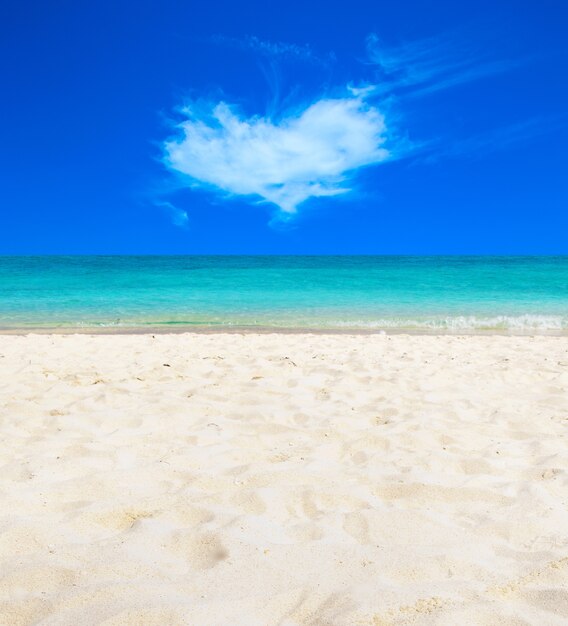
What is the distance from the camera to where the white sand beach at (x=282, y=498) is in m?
2.05

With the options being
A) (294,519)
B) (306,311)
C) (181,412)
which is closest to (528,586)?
(294,519)

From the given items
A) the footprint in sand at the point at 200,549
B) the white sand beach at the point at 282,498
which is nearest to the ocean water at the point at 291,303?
the white sand beach at the point at 282,498

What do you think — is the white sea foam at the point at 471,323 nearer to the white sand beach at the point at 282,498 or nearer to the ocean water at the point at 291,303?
the ocean water at the point at 291,303

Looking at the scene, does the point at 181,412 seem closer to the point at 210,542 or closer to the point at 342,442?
the point at 342,442

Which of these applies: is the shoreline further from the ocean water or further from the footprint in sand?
the footprint in sand

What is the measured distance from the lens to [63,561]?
228 centimetres

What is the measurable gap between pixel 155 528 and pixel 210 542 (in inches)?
13.0

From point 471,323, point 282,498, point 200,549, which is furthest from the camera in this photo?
point 471,323

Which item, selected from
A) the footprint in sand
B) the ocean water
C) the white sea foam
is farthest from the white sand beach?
the ocean water

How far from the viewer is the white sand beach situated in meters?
2.05

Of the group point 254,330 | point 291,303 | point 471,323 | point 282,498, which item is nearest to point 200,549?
point 282,498

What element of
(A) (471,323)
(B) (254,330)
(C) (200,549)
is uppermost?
(A) (471,323)

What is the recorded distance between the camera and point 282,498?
2963 millimetres

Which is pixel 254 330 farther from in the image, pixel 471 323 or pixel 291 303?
pixel 291 303
